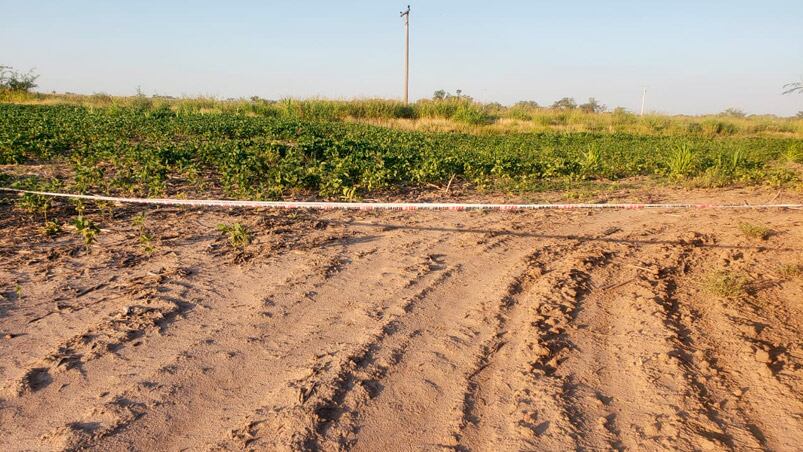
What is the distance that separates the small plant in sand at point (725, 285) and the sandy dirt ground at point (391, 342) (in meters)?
0.03

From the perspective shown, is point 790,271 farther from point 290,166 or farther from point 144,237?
point 290,166

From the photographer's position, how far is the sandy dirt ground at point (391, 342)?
2693 mm

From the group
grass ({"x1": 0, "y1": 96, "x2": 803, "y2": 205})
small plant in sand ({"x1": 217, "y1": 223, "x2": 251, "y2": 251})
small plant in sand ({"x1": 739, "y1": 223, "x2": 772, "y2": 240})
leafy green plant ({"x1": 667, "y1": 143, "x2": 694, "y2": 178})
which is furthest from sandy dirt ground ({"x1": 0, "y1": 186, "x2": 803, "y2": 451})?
leafy green plant ({"x1": 667, "y1": 143, "x2": 694, "y2": 178})

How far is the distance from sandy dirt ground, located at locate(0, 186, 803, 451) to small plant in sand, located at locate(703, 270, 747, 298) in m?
0.03

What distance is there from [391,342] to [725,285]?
2.88 meters

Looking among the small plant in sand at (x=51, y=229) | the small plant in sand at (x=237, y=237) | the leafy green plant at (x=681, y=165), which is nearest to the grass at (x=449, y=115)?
the leafy green plant at (x=681, y=165)

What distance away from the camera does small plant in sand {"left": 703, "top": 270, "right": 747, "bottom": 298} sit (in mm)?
4523

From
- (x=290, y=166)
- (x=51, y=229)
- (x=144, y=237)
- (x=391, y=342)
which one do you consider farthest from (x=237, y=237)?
(x=290, y=166)

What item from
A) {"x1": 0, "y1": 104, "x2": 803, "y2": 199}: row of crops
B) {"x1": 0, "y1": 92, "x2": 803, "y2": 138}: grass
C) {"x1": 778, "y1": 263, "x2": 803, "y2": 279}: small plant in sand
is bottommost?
{"x1": 778, "y1": 263, "x2": 803, "y2": 279}: small plant in sand

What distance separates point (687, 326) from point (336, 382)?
2.56 metres

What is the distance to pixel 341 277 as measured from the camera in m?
4.65

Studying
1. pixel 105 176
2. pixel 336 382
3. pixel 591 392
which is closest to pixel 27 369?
pixel 336 382

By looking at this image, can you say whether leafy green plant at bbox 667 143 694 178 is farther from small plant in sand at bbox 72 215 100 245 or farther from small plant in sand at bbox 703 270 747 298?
small plant in sand at bbox 72 215 100 245

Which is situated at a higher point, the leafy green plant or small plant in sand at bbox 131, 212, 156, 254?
the leafy green plant
